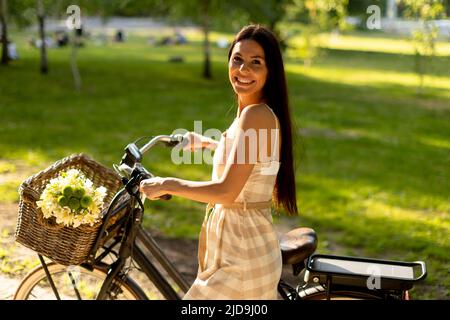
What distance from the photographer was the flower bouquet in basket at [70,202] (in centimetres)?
276

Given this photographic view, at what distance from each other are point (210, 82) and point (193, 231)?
13.1m

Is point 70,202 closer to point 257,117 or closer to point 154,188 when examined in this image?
point 154,188

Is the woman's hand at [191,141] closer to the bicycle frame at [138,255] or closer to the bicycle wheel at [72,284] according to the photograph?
the bicycle frame at [138,255]

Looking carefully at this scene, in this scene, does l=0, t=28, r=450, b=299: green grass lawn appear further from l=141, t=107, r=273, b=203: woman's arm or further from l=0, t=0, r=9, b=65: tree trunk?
l=141, t=107, r=273, b=203: woman's arm

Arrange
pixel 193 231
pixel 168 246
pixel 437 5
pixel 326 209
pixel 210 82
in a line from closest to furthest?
pixel 168 246
pixel 193 231
pixel 326 209
pixel 437 5
pixel 210 82

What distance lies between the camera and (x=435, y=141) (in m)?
11.9

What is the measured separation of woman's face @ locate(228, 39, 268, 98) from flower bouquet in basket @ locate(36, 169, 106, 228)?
0.75m

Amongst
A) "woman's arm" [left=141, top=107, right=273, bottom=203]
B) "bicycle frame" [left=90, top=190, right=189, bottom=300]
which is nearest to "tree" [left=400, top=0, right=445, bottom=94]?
"bicycle frame" [left=90, top=190, right=189, bottom=300]

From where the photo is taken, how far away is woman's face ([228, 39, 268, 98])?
2.64 metres

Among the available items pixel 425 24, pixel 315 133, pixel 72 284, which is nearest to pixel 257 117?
pixel 72 284
